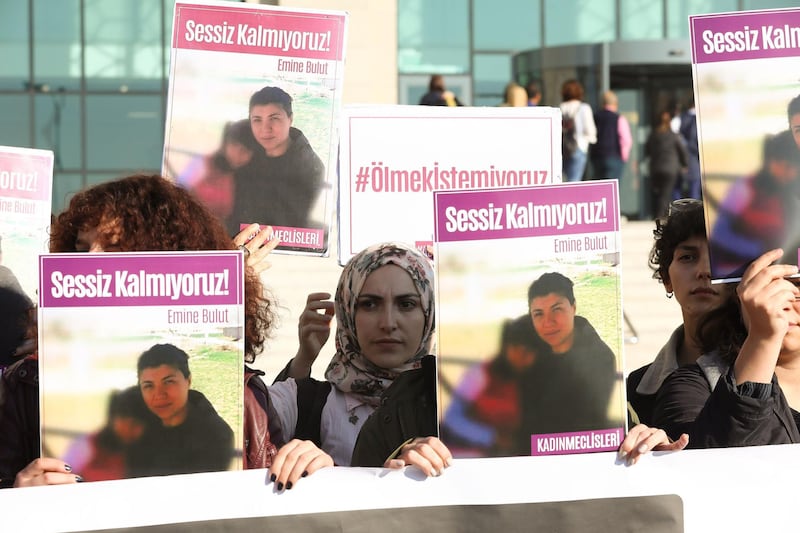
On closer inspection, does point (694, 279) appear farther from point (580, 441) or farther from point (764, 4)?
point (764, 4)

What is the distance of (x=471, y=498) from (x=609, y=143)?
459 inches

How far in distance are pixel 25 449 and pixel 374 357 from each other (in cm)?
80

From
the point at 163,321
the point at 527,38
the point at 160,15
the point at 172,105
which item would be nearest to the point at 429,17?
the point at 527,38

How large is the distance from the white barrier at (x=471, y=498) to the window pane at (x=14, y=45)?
18987mm

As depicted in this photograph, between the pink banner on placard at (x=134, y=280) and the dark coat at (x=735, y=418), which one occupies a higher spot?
the pink banner on placard at (x=134, y=280)

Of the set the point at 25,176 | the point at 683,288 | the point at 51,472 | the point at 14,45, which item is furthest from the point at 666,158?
the point at 51,472

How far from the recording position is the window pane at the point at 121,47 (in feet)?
66.2

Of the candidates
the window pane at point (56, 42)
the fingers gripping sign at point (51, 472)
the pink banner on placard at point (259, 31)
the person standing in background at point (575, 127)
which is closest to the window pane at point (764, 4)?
the person standing in background at point (575, 127)

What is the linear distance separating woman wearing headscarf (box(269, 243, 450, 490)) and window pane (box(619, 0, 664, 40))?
17929 mm

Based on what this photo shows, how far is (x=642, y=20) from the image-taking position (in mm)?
20234

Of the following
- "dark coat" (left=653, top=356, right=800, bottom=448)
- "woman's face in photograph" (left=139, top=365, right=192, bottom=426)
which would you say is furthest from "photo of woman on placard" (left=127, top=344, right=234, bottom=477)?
"dark coat" (left=653, top=356, right=800, bottom=448)

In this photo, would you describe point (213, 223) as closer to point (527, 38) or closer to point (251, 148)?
point (251, 148)

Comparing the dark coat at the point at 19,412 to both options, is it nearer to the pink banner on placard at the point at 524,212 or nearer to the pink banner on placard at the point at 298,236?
the pink banner on placard at the point at 524,212

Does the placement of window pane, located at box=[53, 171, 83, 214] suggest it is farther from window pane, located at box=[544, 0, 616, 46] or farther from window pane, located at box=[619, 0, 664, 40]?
window pane, located at box=[619, 0, 664, 40]
